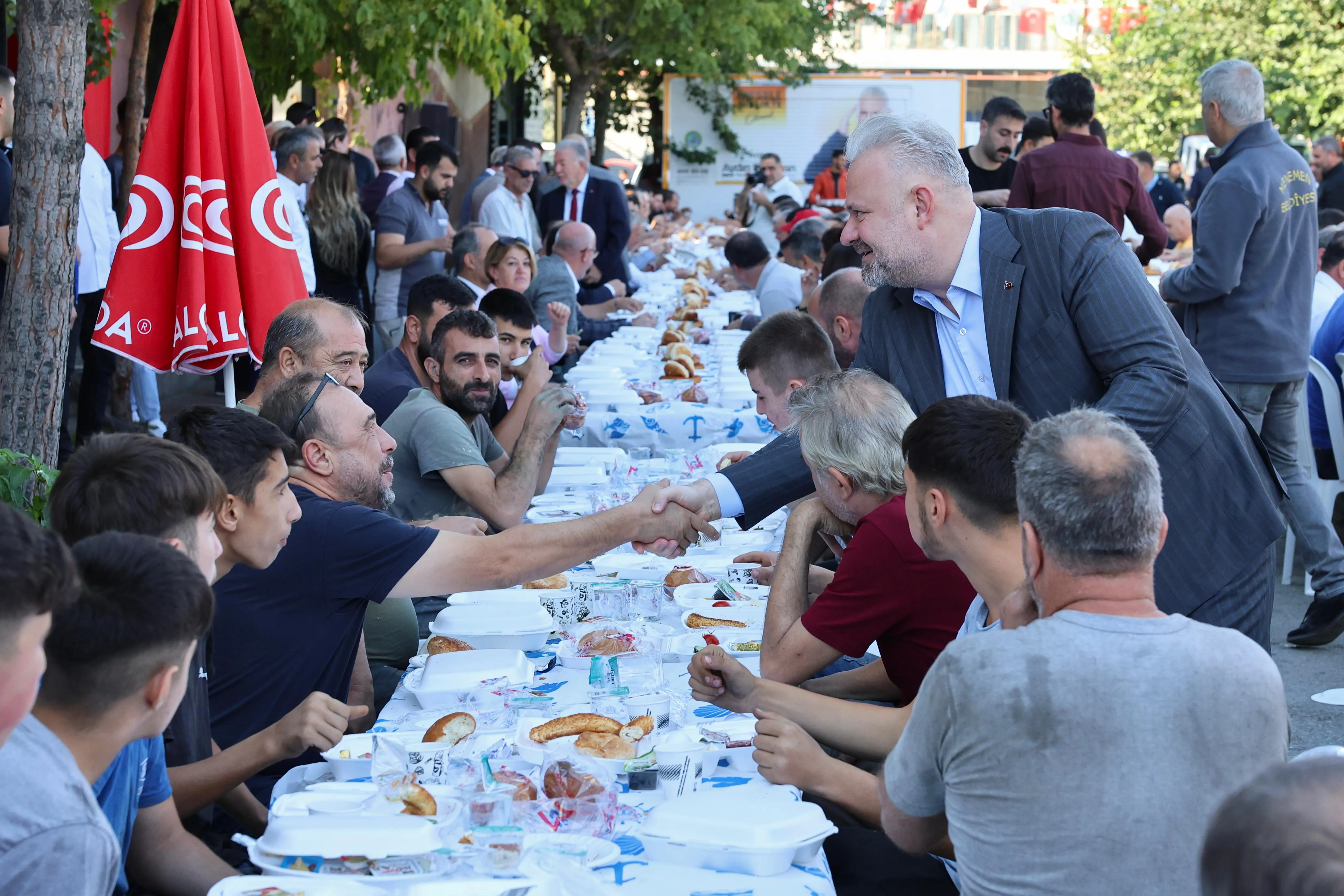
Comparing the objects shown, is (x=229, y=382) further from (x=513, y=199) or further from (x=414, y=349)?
(x=513, y=199)

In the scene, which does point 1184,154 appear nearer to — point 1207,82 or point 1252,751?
point 1207,82

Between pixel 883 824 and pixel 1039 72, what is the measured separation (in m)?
47.0

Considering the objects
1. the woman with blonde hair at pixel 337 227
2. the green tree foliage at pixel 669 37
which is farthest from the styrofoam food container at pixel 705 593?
the green tree foliage at pixel 669 37

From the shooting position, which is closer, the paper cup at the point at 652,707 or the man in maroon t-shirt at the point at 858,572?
the paper cup at the point at 652,707

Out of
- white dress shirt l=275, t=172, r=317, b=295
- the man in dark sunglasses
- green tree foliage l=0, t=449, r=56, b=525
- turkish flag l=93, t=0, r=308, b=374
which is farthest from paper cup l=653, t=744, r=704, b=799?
the man in dark sunglasses

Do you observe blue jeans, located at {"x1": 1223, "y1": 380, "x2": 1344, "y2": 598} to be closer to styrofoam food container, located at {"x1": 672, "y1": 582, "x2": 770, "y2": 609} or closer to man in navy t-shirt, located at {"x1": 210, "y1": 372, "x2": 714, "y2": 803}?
styrofoam food container, located at {"x1": 672, "y1": 582, "x2": 770, "y2": 609}

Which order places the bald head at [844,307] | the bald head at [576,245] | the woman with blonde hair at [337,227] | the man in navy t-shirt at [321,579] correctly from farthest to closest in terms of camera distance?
the bald head at [576,245] < the woman with blonde hair at [337,227] < the bald head at [844,307] < the man in navy t-shirt at [321,579]

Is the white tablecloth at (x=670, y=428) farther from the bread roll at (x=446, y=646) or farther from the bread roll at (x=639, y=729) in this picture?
the bread roll at (x=639, y=729)

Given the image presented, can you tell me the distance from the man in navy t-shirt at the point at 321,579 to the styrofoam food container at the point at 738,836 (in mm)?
1114

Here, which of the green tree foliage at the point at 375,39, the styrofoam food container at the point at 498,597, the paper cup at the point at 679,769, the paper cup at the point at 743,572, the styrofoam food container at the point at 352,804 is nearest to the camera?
the styrofoam food container at the point at 352,804

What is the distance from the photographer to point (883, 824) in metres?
2.08

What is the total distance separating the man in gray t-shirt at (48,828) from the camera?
5.26 feet

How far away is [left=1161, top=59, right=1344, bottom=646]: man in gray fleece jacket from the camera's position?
5.38 metres

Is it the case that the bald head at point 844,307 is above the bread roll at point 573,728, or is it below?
above
